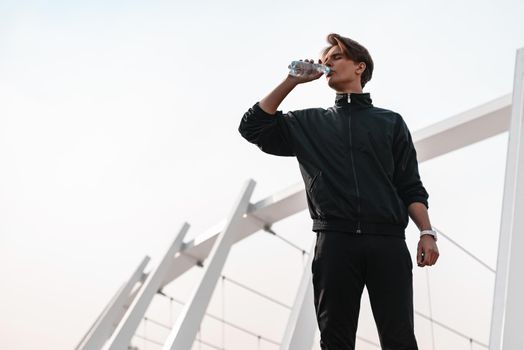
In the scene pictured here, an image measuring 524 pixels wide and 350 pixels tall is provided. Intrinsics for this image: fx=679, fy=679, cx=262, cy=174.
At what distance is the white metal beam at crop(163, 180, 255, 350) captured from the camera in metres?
5.05

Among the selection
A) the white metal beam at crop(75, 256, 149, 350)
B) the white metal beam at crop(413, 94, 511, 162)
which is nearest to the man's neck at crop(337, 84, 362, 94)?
the white metal beam at crop(413, 94, 511, 162)

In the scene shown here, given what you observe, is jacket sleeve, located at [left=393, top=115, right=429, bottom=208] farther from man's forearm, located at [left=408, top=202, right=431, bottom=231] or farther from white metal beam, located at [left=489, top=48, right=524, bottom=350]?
white metal beam, located at [left=489, top=48, right=524, bottom=350]

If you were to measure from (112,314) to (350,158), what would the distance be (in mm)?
7794

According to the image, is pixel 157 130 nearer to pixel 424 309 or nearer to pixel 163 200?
pixel 163 200

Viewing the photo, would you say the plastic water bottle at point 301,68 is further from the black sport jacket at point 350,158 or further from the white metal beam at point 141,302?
the white metal beam at point 141,302

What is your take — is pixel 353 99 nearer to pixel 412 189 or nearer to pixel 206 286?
pixel 412 189

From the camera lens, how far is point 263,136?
200cm

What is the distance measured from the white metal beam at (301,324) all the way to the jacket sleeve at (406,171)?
6.99ft

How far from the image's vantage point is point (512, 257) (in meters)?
2.80

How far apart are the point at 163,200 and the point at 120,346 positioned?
2.26 metres

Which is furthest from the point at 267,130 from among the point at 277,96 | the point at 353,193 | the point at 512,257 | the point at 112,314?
the point at 112,314

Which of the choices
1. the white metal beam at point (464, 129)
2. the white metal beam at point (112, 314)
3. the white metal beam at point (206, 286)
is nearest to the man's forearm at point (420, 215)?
the white metal beam at point (464, 129)

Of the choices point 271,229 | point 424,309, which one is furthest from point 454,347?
point 271,229

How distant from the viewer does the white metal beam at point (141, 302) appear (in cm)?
646
